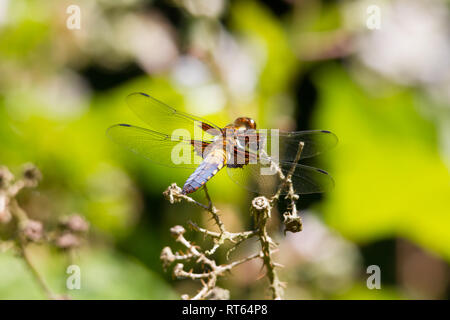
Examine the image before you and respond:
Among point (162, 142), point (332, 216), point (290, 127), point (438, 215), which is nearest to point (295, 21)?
point (290, 127)

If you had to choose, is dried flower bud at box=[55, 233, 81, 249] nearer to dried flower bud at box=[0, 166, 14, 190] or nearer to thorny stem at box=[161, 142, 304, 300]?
dried flower bud at box=[0, 166, 14, 190]

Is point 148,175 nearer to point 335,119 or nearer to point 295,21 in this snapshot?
point 335,119

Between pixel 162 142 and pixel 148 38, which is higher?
pixel 148 38

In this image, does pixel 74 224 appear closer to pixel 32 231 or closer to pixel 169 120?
pixel 32 231

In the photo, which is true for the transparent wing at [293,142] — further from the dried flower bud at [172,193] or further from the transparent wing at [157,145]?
the dried flower bud at [172,193]

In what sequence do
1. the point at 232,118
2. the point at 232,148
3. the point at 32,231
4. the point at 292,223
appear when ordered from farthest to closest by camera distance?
the point at 232,118 < the point at 232,148 < the point at 32,231 < the point at 292,223

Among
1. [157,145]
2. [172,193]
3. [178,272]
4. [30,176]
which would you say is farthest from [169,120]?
[178,272]
